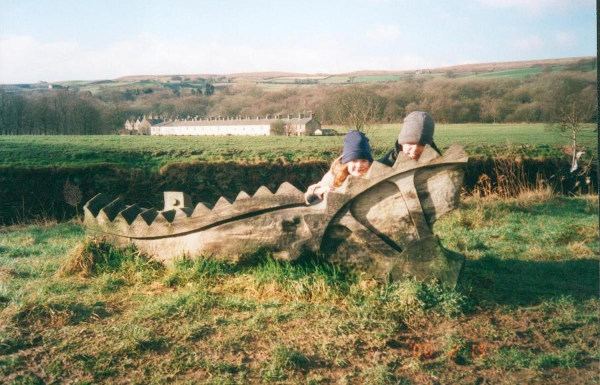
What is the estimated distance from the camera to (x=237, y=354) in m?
3.31

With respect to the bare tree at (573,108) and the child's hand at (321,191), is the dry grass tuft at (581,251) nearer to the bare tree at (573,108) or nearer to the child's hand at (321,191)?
the child's hand at (321,191)

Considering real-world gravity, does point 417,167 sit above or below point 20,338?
above

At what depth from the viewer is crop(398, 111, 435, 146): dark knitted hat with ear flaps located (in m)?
4.56

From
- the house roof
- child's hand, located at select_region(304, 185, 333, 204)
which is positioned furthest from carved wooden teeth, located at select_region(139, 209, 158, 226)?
the house roof

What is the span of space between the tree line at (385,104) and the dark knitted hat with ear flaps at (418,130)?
10.5 m

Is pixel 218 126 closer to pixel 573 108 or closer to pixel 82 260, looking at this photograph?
pixel 573 108

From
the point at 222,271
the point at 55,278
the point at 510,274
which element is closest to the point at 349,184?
the point at 222,271

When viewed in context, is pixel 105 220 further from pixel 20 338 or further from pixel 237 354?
pixel 237 354

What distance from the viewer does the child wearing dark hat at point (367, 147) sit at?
459cm

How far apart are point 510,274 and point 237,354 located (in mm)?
3616

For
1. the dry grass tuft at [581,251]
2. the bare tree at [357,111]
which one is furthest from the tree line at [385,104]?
the dry grass tuft at [581,251]

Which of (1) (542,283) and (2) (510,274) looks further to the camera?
(2) (510,274)

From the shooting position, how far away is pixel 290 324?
12.4 feet

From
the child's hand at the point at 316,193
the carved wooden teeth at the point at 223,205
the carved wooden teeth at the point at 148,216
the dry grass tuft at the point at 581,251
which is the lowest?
the dry grass tuft at the point at 581,251
